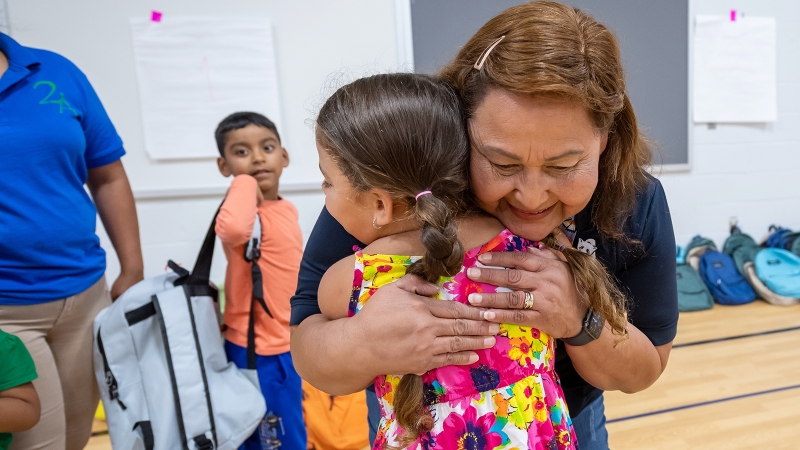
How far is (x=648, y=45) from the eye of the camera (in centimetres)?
342

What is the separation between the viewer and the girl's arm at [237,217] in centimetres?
169

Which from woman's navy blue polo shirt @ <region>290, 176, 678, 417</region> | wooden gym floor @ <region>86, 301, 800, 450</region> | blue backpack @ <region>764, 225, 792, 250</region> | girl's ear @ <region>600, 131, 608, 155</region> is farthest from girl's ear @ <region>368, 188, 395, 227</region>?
blue backpack @ <region>764, 225, 792, 250</region>

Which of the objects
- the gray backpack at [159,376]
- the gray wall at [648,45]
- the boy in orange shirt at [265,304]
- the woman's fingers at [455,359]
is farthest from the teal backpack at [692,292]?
the woman's fingers at [455,359]

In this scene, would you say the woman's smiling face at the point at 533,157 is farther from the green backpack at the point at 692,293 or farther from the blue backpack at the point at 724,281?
the blue backpack at the point at 724,281

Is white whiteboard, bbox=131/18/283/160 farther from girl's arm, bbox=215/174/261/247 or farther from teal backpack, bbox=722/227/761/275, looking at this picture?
teal backpack, bbox=722/227/761/275

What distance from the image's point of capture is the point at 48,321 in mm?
1272

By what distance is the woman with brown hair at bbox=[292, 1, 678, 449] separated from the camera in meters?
0.68

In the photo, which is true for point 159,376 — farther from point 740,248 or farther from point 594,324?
point 740,248

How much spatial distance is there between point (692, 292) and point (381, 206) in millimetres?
3364

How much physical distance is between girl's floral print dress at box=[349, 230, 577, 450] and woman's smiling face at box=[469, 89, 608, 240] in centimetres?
7

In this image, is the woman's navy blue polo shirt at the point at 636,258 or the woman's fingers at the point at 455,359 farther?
the woman's navy blue polo shirt at the point at 636,258


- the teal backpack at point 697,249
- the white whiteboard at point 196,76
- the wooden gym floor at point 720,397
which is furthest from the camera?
the teal backpack at point 697,249

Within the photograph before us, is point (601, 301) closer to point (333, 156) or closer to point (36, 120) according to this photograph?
point (333, 156)

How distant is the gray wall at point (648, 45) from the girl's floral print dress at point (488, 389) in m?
2.54
